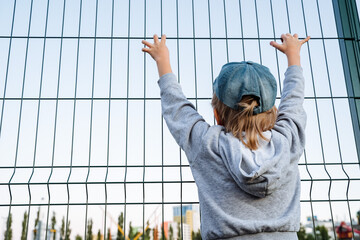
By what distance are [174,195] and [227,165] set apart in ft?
6.67

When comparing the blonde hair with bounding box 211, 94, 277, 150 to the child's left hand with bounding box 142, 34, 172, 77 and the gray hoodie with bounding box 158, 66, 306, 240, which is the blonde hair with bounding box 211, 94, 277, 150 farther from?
the child's left hand with bounding box 142, 34, 172, 77

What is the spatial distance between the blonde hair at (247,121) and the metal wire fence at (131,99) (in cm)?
189

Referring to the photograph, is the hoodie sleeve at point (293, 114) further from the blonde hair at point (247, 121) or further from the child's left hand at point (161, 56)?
the child's left hand at point (161, 56)

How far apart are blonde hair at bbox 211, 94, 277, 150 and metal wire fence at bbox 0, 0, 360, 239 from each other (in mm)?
1887

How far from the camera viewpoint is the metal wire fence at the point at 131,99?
3.03 meters

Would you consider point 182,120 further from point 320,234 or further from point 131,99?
point 320,234

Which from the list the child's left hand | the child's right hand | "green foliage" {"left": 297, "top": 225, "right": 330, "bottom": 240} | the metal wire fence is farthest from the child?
"green foliage" {"left": 297, "top": 225, "right": 330, "bottom": 240}

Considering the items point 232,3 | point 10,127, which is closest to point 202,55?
point 232,3

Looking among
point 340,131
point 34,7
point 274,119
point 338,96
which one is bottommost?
point 274,119

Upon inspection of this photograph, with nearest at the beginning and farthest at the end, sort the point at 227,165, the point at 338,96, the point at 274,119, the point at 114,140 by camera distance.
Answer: the point at 227,165
the point at 274,119
the point at 114,140
the point at 338,96

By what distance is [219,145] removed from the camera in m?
1.12

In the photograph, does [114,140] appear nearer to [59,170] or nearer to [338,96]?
[59,170]

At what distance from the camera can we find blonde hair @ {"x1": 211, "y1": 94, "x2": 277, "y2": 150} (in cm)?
112

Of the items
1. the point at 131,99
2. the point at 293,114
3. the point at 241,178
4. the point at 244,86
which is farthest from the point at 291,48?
the point at 131,99
